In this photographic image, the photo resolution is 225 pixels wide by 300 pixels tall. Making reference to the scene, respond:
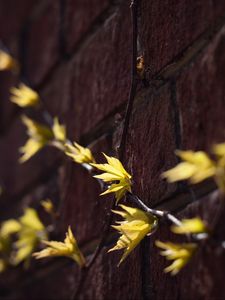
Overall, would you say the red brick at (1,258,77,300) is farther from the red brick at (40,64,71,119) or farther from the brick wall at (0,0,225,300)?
the red brick at (40,64,71,119)

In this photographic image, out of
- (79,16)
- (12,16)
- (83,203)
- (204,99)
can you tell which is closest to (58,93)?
(79,16)

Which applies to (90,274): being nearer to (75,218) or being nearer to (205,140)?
(75,218)

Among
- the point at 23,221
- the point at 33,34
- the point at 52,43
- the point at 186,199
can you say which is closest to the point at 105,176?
the point at 186,199

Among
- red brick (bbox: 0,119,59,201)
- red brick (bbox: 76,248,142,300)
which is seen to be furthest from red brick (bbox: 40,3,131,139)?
red brick (bbox: 76,248,142,300)

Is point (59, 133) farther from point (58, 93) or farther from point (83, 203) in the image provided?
point (58, 93)

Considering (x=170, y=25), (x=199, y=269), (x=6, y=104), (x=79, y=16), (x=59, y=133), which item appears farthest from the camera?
(x=6, y=104)

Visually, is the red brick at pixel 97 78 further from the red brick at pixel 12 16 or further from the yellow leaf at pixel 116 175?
the red brick at pixel 12 16

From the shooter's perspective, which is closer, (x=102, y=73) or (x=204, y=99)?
Answer: (x=204, y=99)
